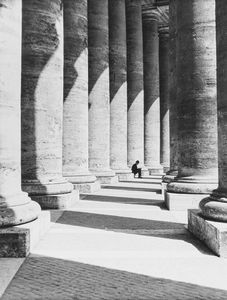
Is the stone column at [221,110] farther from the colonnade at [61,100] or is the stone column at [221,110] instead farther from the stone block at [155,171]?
the stone block at [155,171]

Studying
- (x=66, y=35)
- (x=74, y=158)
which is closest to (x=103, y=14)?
(x=66, y=35)

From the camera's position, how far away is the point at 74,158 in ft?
96.7

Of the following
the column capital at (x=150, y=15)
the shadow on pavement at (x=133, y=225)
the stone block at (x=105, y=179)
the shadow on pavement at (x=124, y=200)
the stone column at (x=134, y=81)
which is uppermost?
the column capital at (x=150, y=15)

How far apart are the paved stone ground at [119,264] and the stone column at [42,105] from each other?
3.67m

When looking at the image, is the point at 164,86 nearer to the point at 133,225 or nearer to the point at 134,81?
the point at 134,81

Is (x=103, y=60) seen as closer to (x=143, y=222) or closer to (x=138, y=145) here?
(x=138, y=145)

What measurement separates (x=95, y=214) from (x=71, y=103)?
11890mm

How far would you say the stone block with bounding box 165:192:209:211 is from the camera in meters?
21.0

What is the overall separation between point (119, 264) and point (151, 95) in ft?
172

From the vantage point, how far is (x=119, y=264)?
1123cm

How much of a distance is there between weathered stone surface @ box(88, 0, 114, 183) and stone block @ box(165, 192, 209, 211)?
16.7 m

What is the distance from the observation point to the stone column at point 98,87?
1492 inches

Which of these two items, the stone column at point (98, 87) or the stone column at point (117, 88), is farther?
the stone column at point (117, 88)

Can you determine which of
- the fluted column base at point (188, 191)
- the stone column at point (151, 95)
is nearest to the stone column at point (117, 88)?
the stone column at point (151, 95)
